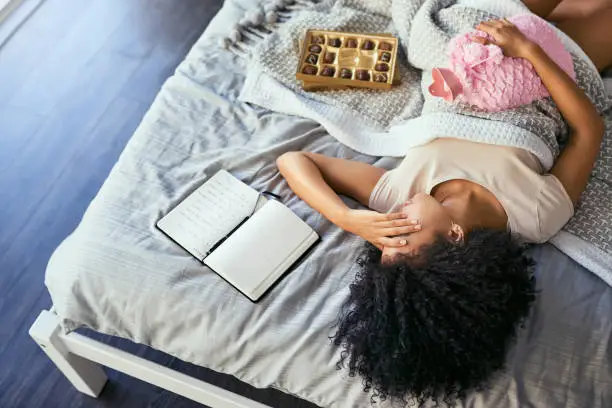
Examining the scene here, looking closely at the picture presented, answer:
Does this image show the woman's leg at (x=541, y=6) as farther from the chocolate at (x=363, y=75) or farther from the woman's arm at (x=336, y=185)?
the woman's arm at (x=336, y=185)

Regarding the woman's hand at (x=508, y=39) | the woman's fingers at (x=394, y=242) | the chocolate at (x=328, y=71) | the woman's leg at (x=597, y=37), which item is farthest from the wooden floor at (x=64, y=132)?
the woman's leg at (x=597, y=37)

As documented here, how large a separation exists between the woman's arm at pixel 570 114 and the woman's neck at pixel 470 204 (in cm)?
15

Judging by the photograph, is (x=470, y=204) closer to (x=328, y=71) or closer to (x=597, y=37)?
(x=328, y=71)

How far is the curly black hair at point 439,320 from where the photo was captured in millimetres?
948

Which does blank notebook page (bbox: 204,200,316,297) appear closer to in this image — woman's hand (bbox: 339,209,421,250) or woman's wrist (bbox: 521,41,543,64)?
woman's hand (bbox: 339,209,421,250)

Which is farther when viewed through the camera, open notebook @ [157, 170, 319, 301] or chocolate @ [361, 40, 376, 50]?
chocolate @ [361, 40, 376, 50]

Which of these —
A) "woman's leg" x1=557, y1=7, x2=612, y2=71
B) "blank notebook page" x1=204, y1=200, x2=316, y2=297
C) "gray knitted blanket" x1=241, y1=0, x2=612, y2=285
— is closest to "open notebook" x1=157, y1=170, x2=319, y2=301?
"blank notebook page" x1=204, y1=200, x2=316, y2=297

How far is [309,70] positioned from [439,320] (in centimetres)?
71

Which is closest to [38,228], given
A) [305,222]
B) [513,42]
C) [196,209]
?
[196,209]

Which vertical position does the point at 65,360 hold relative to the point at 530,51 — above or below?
below

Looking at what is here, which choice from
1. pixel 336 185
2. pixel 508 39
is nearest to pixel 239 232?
pixel 336 185

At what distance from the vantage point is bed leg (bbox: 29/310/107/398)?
4.03 feet

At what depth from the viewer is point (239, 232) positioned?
1210 millimetres

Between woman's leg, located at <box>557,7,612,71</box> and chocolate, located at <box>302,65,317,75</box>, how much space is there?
0.61 metres
